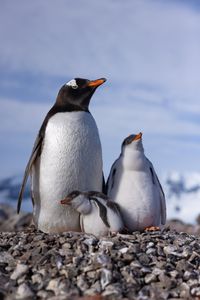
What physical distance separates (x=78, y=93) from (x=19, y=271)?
201 centimetres

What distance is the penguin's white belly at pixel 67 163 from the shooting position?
19.1 feet

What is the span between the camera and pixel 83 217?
18.5ft

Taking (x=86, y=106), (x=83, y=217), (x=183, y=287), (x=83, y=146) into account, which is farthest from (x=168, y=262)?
(x=86, y=106)

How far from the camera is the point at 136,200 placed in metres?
5.61

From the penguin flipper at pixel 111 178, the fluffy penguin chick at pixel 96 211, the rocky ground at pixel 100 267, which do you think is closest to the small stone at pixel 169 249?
the rocky ground at pixel 100 267

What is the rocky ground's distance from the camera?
14.7 feet

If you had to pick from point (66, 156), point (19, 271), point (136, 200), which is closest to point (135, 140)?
point (136, 200)

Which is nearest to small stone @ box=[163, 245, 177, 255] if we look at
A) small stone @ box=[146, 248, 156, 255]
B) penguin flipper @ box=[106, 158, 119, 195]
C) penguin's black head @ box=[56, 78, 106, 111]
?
small stone @ box=[146, 248, 156, 255]

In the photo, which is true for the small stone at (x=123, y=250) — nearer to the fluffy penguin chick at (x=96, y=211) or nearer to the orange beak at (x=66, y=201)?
the fluffy penguin chick at (x=96, y=211)

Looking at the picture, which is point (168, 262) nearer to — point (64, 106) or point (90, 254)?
point (90, 254)

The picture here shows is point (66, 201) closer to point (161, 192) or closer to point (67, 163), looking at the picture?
point (67, 163)

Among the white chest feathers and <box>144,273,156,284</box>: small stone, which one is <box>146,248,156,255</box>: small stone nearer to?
<box>144,273,156,284</box>: small stone

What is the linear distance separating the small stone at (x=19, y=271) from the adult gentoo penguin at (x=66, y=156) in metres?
1.12

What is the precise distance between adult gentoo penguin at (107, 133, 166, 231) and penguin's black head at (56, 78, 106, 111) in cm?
63
